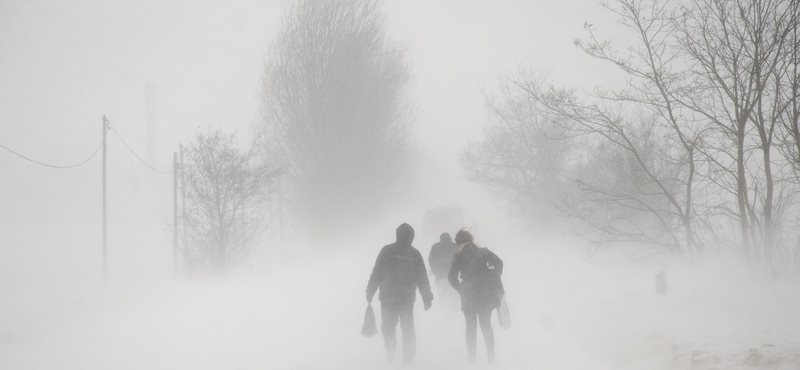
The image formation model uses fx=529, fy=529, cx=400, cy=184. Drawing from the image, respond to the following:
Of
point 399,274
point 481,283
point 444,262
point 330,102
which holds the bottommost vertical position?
point 481,283

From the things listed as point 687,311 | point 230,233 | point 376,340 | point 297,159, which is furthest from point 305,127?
point 687,311

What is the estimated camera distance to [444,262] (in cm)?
920

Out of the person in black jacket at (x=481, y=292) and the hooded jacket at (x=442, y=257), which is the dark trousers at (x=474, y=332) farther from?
the hooded jacket at (x=442, y=257)

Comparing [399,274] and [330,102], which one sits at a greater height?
[330,102]

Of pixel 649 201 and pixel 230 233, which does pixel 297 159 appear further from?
pixel 649 201

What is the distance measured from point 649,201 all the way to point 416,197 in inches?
1324

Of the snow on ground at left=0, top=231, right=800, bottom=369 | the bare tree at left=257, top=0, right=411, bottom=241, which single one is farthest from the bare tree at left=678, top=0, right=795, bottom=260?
the bare tree at left=257, top=0, right=411, bottom=241

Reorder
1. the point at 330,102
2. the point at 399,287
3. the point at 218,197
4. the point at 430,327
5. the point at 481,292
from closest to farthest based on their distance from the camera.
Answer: the point at 481,292, the point at 399,287, the point at 430,327, the point at 218,197, the point at 330,102

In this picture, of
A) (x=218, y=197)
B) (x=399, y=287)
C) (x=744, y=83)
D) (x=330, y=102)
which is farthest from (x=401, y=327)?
(x=330, y=102)

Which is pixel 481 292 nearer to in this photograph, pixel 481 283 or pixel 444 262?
pixel 481 283

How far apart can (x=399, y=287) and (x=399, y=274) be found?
15 cm

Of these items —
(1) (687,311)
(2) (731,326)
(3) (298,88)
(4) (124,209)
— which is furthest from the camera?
(4) (124,209)

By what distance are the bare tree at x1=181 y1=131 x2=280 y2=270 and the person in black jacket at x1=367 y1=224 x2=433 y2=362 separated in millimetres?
7986

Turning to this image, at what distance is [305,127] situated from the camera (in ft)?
Result: 67.4
